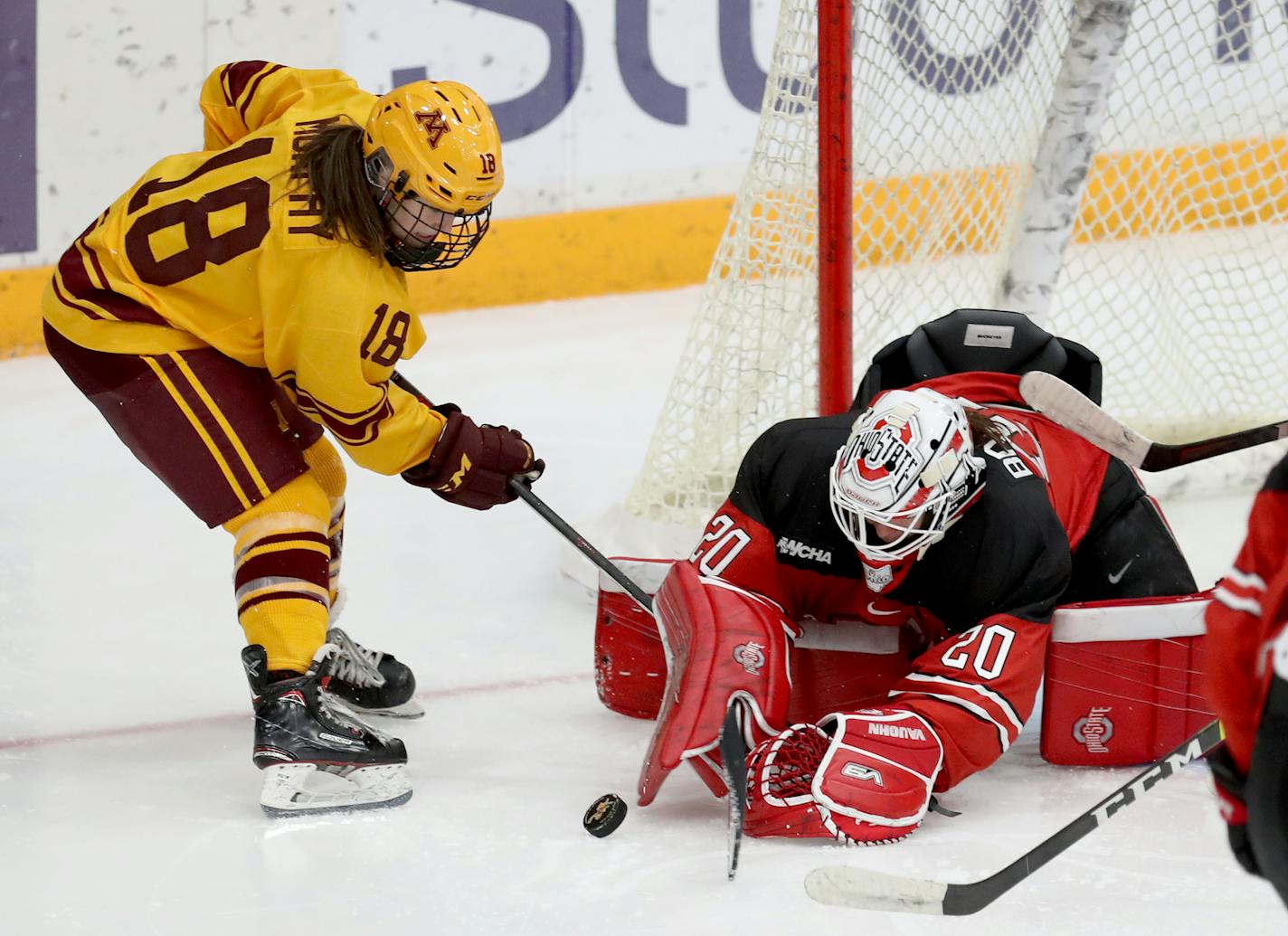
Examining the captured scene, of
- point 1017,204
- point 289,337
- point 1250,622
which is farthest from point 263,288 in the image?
point 1017,204

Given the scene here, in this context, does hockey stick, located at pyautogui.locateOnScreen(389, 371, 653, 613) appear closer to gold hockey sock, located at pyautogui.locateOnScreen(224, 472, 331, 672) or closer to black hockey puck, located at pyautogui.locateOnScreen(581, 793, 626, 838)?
gold hockey sock, located at pyautogui.locateOnScreen(224, 472, 331, 672)

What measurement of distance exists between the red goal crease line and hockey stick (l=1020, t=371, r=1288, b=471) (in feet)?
2.69

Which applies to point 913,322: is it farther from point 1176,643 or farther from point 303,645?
point 303,645

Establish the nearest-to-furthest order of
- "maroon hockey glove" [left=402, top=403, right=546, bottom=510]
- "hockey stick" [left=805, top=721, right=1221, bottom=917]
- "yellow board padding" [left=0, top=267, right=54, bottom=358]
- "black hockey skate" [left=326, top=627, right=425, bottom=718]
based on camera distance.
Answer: "hockey stick" [left=805, top=721, right=1221, bottom=917] < "maroon hockey glove" [left=402, top=403, right=546, bottom=510] < "black hockey skate" [left=326, top=627, right=425, bottom=718] < "yellow board padding" [left=0, top=267, right=54, bottom=358]

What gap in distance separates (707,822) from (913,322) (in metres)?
2.42

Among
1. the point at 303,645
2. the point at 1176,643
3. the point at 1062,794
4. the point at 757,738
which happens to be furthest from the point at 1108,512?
the point at 303,645

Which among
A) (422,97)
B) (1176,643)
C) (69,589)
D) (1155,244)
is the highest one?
(422,97)

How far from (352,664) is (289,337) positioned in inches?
26.2

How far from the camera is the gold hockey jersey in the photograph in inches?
95.4

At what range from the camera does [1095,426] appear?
8.87ft

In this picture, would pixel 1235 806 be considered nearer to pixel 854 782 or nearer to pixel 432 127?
pixel 854 782

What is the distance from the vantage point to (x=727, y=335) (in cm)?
353

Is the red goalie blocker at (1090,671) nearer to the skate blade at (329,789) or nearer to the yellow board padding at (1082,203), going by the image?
the skate blade at (329,789)

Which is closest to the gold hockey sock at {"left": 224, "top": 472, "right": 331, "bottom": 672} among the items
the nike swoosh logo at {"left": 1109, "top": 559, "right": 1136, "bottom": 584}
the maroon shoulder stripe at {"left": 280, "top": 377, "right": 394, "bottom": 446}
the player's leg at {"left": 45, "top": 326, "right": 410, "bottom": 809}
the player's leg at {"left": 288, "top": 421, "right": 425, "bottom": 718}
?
the player's leg at {"left": 45, "top": 326, "right": 410, "bottom": 809}
